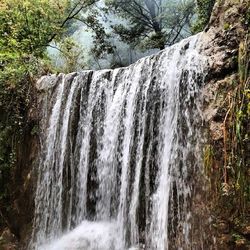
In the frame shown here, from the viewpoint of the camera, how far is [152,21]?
51.0ft

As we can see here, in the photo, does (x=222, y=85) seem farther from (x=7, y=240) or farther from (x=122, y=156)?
(x=7, y=240)

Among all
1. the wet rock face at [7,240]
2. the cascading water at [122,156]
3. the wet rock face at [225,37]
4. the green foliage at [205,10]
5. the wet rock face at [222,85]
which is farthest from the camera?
the green foliage at [205,10]

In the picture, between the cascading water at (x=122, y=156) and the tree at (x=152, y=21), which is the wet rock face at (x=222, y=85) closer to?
the cascading water at (x=122, y=156)

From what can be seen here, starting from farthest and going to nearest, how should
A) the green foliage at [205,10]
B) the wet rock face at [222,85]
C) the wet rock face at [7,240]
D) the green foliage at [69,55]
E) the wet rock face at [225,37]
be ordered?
the green foliage at [69,55] → the green foliage at [205,10] → the wet rock face at [7,240] → the wet rock face at [225,37] → the wet rock face at [222,85]

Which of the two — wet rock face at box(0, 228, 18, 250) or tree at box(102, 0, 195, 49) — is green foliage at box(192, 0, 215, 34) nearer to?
tree at box(102, 0, 195, 49)

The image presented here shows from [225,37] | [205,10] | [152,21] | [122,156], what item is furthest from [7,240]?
[152,21]

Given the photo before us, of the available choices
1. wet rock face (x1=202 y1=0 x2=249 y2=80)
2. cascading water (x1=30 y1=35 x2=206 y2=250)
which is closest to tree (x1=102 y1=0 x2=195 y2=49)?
cascading water (x1=30 y1=35 x2=206 y2=250)

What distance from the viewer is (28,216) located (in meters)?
8.12

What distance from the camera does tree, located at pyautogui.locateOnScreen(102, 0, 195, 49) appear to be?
593 inches

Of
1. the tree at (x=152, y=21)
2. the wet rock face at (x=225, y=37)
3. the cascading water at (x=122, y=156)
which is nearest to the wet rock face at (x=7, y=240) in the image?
the cascading water at (x=122, y=156)

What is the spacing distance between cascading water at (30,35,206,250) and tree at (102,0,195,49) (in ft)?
23.4

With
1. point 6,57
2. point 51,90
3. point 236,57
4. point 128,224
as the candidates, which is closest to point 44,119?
point 51,90

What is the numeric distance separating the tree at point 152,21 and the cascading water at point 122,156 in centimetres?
714

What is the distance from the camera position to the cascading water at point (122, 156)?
572 centimetres
